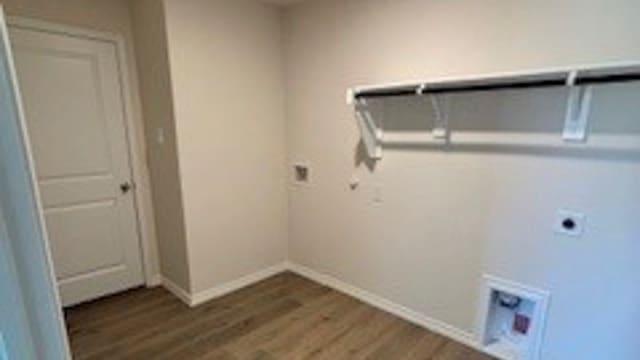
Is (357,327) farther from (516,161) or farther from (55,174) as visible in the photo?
(55,174)

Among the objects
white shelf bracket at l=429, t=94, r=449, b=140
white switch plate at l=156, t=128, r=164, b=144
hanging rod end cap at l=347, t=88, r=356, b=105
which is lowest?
white switch plate at l=156, t=128, r=164, b=144

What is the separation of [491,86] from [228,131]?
1.98m

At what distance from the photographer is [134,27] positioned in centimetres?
294

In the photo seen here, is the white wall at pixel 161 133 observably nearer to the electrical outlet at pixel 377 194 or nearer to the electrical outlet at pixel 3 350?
the electrical outlet at pixel 377 194

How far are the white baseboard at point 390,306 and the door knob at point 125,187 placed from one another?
1.63m

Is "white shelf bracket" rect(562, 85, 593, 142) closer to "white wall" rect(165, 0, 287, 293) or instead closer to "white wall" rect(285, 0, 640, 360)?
"white wall" rect(285, 0, 640, 360)

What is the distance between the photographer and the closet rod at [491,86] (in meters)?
1.59

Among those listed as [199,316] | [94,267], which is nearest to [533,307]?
[199,316]

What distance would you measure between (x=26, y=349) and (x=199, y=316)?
8.34 ft

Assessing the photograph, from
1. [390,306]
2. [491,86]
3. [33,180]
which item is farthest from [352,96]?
[33,180]

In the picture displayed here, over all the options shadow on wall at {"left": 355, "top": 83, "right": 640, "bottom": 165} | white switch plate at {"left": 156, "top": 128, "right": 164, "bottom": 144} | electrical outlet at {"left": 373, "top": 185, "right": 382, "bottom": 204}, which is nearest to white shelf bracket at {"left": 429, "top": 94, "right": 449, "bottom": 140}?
shadow on wall at {"left": 355, "top": 83, "right": 640, "bottom": 165}

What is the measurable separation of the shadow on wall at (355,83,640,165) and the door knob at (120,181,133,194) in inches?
82.5

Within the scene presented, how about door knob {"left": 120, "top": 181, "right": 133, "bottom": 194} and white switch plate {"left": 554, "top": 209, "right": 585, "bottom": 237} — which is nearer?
white switch plate {"left": 554, "top": 209, "right": 585, "bottom": 237}

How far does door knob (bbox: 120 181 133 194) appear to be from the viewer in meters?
3.08
